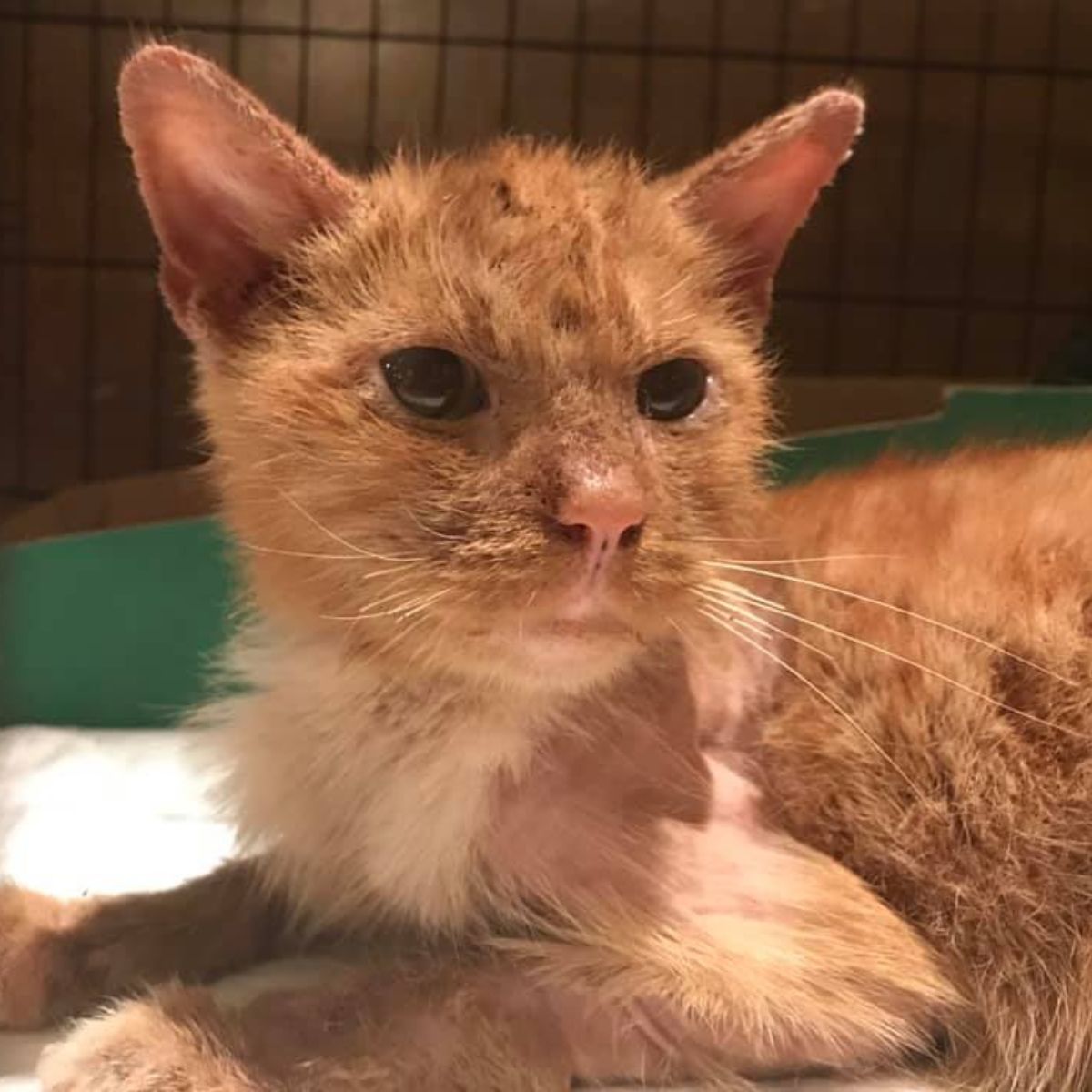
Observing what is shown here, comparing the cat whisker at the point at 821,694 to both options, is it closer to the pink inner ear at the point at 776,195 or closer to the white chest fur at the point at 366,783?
the white chest fur at the point at 366,783

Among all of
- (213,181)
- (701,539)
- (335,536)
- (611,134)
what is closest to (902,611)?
(701,539)

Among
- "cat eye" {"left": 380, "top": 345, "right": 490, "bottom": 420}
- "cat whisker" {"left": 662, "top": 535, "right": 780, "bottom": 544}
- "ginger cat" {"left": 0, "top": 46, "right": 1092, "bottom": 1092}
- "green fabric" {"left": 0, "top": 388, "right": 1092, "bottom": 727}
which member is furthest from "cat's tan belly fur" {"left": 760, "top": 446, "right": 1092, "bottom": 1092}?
"green fabric" {"left": 0, "top": 388, "right": 1092, "bottom": 727}

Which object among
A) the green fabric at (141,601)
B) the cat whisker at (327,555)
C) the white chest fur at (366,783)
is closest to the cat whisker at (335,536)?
the cat whisker at (327,555)

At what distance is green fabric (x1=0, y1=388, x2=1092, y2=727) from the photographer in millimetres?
1644

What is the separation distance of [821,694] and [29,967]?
58 centimetres

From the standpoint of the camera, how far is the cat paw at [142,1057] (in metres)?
0.89

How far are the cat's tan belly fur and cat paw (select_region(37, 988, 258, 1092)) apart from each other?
0.42 metres

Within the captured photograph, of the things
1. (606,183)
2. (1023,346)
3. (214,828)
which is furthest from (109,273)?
(1023,346)

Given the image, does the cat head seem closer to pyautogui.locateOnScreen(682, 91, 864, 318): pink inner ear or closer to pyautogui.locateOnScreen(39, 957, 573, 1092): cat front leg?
pyautogui.locateOnScreen(682, 91, 864, 318): pink inner ear

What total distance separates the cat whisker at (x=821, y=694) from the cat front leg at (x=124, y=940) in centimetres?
41

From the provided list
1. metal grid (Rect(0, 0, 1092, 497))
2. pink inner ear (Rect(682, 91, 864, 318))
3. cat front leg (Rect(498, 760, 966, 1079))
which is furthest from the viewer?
metal grid (Rect(0, 0, 1092, 497))

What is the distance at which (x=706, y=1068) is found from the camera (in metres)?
0.97

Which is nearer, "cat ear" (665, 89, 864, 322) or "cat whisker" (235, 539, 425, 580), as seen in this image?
"cat whisker" (235, 539, 425, 580)

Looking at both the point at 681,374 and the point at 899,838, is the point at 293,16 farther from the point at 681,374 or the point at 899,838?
the point at 899,838
